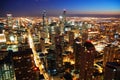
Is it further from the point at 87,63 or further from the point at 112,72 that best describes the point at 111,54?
the point at 112,72

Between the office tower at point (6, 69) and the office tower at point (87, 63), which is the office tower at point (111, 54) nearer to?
the office tower at point (87, 63)

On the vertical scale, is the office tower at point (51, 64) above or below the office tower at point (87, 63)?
below

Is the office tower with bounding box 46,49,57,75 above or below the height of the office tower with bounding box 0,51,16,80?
below

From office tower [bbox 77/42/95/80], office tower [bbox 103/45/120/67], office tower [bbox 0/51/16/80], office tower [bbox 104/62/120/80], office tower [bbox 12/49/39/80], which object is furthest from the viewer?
office tower [bbox 103/45/120/67]

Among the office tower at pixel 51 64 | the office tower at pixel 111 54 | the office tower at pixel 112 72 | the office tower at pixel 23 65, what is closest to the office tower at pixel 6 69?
the office tower at pixel 23 65

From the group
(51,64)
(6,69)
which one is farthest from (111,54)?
(6,69)

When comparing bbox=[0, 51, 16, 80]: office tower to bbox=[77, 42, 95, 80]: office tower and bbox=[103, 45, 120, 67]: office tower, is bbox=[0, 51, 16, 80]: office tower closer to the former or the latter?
bbox=[77, 42, 95, 80]: office tower

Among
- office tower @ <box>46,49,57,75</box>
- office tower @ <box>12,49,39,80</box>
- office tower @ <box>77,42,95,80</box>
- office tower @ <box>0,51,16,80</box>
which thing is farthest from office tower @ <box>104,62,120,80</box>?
office tower @ <box>0,51,16,80</box>

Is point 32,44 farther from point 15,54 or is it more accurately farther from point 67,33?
point 15,54

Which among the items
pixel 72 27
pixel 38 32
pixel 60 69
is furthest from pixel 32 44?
pixel 72 27

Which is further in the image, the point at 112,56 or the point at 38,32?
the point at 38,32

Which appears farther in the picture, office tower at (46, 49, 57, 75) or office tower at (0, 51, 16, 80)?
office tower at (46, 49, 57, 75)
